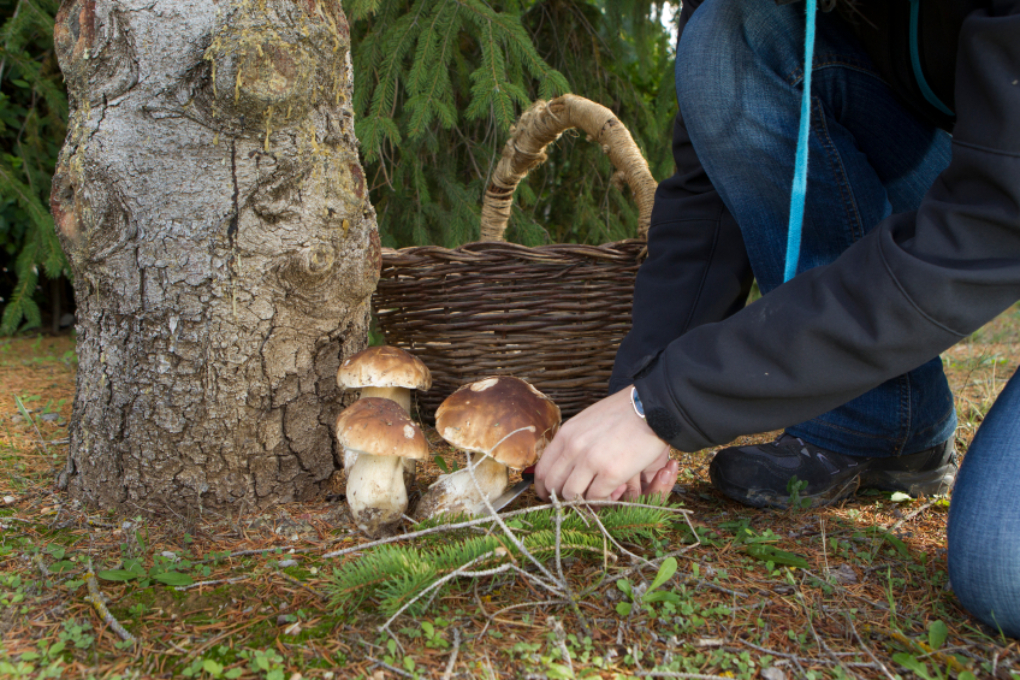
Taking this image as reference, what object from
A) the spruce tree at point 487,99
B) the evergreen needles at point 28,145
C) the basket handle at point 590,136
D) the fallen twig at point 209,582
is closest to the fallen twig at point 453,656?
the fallen twig at point 209,582

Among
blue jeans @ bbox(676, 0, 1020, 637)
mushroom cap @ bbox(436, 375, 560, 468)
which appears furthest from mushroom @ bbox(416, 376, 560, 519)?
blue jeans @ bbox(676, 0, 1020, 637)

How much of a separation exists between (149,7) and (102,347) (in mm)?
808

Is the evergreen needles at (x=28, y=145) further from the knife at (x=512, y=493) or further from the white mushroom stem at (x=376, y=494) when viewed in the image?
the knife at (x=512, y=493)

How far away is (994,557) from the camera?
118cm

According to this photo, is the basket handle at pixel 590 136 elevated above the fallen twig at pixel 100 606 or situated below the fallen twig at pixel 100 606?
above

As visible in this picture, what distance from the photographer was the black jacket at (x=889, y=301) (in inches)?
39.3

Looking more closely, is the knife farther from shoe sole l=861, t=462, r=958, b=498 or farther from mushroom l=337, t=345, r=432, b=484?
shoe sole l=861, t=462, r=958, b=498

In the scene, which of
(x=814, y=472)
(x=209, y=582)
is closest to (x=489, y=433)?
(x=209, y=582)

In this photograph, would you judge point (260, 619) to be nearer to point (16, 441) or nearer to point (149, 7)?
point (149, 7)

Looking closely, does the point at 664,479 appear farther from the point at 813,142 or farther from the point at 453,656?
the point at 813,142

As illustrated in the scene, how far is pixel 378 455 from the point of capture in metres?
1.42

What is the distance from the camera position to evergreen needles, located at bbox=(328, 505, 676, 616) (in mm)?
1094

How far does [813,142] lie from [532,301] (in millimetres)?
1026

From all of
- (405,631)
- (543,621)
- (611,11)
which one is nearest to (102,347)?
(405,631)
